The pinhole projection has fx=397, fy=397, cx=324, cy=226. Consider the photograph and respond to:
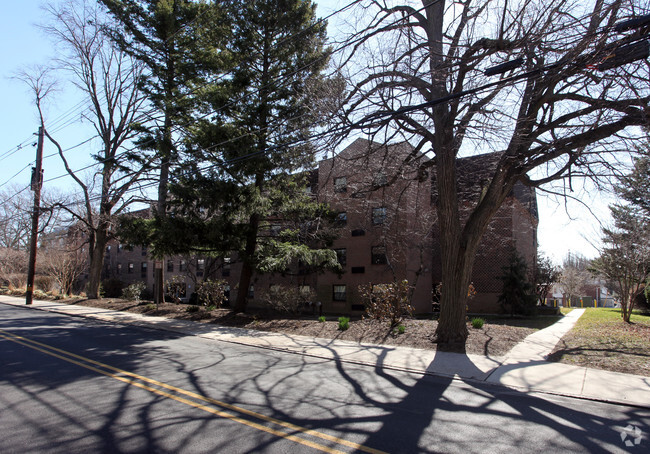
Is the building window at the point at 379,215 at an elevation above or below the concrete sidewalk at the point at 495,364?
above

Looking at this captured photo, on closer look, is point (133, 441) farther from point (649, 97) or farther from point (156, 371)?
point (649, 97)

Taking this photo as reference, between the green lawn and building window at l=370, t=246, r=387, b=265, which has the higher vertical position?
building window at l=370, t=246, r=387, b=265

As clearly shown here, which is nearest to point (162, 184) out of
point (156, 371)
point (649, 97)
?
point (156, 371)

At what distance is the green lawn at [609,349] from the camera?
8.24 meters

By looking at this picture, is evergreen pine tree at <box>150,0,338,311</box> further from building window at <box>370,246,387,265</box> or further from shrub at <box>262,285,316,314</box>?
building window at <box>370,246,387,265</box>

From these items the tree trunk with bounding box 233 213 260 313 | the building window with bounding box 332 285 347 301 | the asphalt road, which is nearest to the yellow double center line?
the asphalt road

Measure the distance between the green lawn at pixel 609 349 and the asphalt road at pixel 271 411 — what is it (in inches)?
112

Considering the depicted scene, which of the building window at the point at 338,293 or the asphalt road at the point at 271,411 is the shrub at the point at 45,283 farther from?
the asphalt road at the point at 271,411

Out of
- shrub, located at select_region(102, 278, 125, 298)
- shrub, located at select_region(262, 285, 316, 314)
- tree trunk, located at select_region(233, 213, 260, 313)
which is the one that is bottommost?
shrub, located at select_region(102, 278, 125, 298)

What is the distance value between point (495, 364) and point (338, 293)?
56.1 feet

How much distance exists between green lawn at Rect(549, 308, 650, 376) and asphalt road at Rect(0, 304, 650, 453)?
285 cm

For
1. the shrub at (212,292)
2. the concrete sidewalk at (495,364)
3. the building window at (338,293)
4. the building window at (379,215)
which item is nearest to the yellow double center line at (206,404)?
the concrete sidewalk at (495,364)

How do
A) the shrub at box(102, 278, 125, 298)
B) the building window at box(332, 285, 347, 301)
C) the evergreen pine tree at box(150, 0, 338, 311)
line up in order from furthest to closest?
1. the shrub at box(102, 278, 125, 298)
2. the building window at box(332, 285, 347, 301)
3. the evergreen pine tree at box(150, 0, 338, 311)

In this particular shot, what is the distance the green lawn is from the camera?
8.24 m
